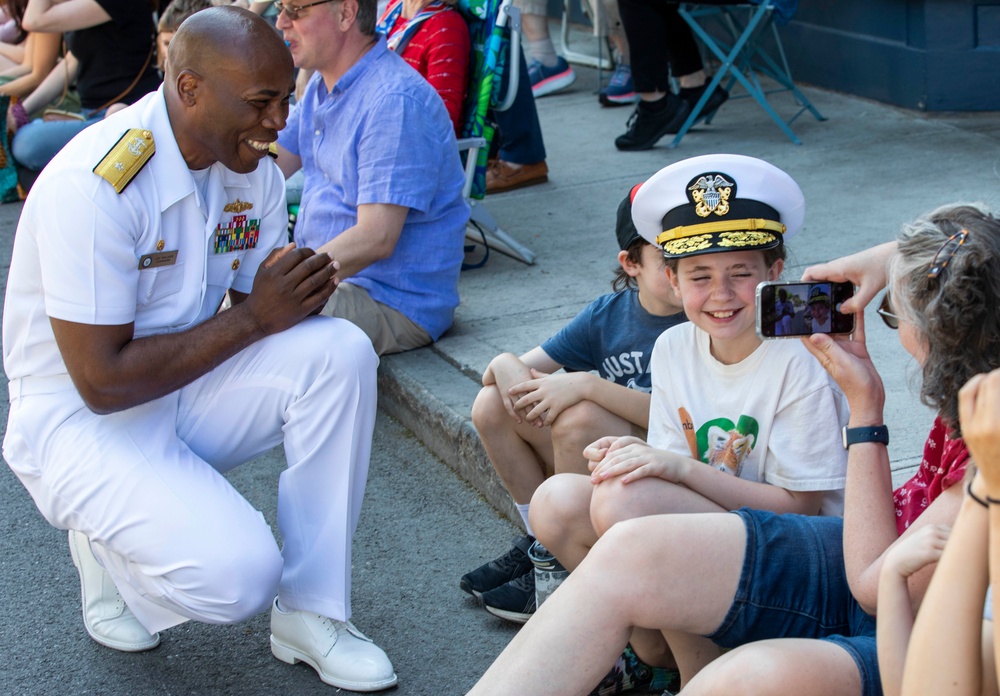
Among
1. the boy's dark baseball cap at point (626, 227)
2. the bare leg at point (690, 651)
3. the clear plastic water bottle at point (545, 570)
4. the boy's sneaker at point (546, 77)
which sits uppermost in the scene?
the boy's dark baseball cap at point (626, 227)

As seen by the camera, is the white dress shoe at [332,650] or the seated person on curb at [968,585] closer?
the seated person on curb at [968,585]

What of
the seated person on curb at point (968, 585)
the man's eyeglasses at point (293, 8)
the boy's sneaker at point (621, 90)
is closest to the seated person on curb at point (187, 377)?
the man's eyeglasses at point (293, 8)

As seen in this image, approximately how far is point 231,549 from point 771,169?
4.55ft

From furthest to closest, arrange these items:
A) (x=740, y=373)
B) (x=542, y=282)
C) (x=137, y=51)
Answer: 1. (x=137, y=51)
2. (x=542, y=282)
3. (x=740, y=373)

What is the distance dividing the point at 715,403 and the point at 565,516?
0.38m

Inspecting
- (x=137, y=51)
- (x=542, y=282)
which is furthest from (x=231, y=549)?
(x=137, y=51)

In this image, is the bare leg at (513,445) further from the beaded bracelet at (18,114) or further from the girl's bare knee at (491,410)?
the beaded bracelet at (18,114)

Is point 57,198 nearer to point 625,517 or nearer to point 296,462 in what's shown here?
point 296,462

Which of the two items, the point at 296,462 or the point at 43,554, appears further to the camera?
the point at 43,554

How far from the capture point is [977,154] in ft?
18.8

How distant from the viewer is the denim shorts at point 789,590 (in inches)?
87.1

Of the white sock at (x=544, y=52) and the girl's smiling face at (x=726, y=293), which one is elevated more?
the girl's smiling face at (x=726, y=293)

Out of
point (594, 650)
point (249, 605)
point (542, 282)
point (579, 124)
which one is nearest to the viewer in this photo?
point (594, 650)

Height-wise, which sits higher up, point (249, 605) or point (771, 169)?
point (771, 169)
